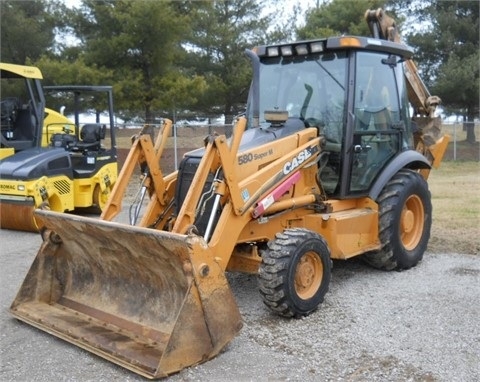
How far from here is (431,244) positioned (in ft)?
25.0

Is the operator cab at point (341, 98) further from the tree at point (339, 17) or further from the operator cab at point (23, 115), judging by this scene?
the tree at point (339, 17)

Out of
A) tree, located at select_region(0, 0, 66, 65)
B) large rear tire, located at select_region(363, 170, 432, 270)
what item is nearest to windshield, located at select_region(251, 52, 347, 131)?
large rear tire, located at select_region(363, 170, 432, 270)

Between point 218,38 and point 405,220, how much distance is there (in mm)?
15872

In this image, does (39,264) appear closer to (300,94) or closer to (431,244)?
(300,94)

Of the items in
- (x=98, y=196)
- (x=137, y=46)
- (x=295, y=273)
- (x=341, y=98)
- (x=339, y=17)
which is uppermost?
(x=339, y=17)

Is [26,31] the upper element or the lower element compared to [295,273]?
upper

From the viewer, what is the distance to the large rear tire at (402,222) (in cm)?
607

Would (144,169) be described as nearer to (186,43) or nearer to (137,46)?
(137,46)

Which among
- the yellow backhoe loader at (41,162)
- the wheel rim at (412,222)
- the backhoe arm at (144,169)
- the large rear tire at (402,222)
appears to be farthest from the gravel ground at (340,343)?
the yellow backhoe loader at (41,162)

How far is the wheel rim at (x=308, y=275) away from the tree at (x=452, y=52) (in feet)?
66.9

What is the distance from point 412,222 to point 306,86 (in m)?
2.01

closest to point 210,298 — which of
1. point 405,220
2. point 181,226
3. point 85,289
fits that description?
point 181,226

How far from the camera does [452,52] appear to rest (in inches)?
966

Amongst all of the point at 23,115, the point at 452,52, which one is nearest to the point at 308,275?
the point at 23,115
